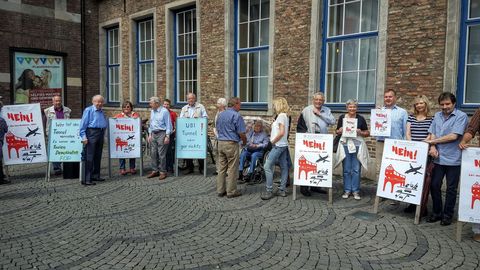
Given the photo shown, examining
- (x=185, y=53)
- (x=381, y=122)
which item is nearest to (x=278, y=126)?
(x=381, y=122)

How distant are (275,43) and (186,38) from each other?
13.0 ft

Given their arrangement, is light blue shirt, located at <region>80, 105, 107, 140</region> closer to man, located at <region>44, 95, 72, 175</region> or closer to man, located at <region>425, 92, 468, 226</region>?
man, located at <region>44, 95, 72, 175</region>

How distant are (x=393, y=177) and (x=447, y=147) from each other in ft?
2.67

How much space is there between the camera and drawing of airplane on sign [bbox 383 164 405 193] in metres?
5.30

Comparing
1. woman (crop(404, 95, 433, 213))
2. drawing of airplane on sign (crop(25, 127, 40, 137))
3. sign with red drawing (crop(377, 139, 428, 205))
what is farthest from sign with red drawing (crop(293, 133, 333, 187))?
drawing of airplane on sign (crop(25, 127, 40, 137))

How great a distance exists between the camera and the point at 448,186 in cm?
495

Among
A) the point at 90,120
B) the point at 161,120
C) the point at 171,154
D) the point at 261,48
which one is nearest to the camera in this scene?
the point at 90,120

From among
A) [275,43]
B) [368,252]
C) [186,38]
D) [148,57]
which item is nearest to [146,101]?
[148,57]

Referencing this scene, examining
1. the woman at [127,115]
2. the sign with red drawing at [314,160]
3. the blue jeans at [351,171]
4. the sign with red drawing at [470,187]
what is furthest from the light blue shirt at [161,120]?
the sign with red drawing at [470,187]

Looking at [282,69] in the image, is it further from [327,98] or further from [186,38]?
[186,38]

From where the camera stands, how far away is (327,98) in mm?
8828

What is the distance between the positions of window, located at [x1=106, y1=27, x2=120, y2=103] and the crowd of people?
719 centimetres

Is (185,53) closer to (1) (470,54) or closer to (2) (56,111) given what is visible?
(2) (56,111)

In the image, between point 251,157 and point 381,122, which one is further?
point 251,157
